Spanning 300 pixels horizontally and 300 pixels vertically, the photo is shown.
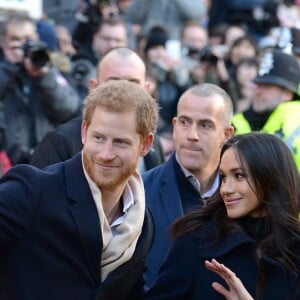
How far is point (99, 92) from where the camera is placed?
13.8ft

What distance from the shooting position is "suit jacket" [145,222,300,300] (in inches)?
167

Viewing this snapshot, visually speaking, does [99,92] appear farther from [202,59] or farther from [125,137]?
[202,59]

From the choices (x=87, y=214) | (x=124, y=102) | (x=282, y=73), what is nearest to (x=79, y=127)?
(x=124, y=102)

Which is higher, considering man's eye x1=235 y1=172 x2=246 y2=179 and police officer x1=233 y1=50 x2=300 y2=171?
man's eye x1=235 y1=172 x2=246 y2=179

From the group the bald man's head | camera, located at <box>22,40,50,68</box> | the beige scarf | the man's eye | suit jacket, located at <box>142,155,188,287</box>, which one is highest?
the man's eye

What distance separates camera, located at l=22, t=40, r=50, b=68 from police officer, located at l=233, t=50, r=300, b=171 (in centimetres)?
146

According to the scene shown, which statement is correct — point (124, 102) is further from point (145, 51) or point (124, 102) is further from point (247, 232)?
point (145, 51)

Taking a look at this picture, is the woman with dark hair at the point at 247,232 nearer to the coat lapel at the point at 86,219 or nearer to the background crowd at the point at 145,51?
the coat lapel at the point at 86,219

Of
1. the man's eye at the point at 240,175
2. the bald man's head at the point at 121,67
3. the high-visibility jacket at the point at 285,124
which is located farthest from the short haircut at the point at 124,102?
the high-visibility jacket at the point at 285,124

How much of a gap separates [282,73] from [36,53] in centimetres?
181

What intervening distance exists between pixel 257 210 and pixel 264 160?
22cm

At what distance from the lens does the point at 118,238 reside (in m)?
4.13

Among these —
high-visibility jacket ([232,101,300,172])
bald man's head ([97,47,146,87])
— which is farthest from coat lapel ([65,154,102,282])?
high-visibility jacket ([232,101,300,172])

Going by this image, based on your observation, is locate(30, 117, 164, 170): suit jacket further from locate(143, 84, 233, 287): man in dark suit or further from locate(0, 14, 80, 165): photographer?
locate(0, 14, 80, 165): photographer
